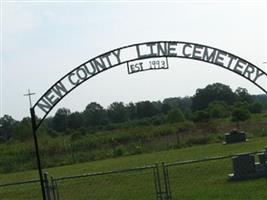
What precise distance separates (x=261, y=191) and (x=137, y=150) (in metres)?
31.7

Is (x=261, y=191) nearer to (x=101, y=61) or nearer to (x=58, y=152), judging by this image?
(x=101, y=61)

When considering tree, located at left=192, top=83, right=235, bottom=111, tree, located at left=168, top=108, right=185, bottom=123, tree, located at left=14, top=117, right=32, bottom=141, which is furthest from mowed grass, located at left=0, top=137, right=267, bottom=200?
tree, located at left=192, top=83, right=235, bottom=111

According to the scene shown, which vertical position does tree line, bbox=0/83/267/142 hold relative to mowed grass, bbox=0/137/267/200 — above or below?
above

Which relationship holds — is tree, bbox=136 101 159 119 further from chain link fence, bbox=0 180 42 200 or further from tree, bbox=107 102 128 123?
chain link fence, bbox=0 180 42 200

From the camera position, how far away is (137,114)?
116438 millimetres

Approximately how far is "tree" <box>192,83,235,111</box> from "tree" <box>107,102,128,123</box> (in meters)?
13.1

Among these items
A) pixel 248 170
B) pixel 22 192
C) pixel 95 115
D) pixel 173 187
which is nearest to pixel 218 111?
pixel 95 115

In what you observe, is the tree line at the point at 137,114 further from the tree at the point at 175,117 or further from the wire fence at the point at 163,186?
the wire fence at the point at 163,186

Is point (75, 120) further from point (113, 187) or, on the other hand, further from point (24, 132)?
point (113, 187)

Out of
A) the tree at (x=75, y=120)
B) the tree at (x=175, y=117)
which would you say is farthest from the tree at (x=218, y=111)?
the tree at (x=75, y=120)

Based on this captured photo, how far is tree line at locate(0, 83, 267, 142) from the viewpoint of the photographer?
8550 centimetres

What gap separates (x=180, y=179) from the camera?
22469mm

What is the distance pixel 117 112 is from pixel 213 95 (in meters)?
19.1

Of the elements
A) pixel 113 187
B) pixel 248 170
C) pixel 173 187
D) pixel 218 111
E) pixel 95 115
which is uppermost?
pixel 95 115
